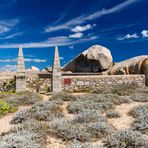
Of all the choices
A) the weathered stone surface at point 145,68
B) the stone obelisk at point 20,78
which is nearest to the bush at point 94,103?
the stone obelisk at point 20,78

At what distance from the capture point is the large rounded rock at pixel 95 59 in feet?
98.1

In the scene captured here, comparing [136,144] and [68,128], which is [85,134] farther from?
[136,144]

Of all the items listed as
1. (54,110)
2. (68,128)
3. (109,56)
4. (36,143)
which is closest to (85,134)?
(68,128)

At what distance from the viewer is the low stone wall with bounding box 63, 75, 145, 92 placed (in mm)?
19406

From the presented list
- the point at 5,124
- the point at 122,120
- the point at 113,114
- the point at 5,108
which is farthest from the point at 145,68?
the point at 5,124

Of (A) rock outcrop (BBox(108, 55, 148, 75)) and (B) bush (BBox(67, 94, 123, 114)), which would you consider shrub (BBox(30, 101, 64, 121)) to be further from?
(A) rock outcrop (BBox(108, 55, 148, 75))

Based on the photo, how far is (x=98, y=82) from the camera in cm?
2017

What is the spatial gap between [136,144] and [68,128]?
2524 mm

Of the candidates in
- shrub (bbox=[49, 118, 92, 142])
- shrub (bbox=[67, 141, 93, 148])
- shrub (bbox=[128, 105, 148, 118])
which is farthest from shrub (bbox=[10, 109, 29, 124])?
shrub (bbox=[128, 105, 148, 118])

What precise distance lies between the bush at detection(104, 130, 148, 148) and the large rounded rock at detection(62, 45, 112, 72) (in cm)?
2124

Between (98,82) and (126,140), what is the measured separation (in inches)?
460

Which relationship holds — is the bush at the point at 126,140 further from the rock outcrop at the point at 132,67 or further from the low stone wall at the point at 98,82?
the rock outcrop at the point at 132,67

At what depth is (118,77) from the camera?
67.6 ft

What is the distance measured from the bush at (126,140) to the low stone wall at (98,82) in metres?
10.6
